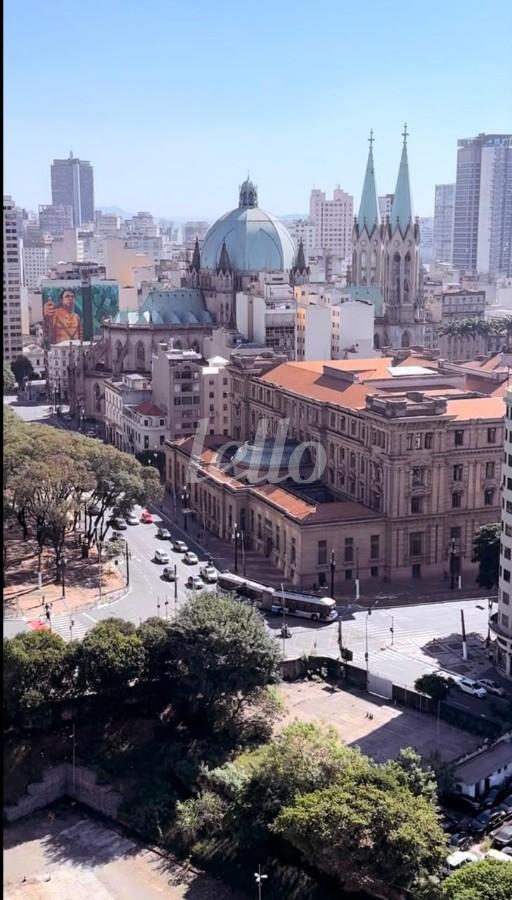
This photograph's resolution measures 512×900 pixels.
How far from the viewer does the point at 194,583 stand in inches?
2950

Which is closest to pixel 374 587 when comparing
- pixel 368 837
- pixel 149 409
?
pixel 368 837

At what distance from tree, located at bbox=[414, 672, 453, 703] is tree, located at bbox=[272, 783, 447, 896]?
1390 centimetres

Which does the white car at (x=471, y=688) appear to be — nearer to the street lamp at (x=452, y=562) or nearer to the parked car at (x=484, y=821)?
the parked car at (x=484, y=821)

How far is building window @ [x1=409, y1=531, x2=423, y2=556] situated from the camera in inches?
3039

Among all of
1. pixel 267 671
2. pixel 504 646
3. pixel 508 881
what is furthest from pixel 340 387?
pixel 508 881

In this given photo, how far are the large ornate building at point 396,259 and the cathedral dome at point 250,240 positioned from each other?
11.3 meters

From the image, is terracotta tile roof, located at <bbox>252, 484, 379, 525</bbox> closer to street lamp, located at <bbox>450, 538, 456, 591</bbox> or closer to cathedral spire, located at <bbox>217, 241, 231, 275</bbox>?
street lamp, located at <bbox>450, 538, 456, 591</bbox>

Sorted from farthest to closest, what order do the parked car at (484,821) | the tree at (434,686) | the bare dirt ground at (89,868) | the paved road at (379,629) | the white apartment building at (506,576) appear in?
the paved road at (379,629) < the white apartment building at (506,576) < the tree at (434,686) < the parked car at (484,821) < the bare dirt ground at (89,868)

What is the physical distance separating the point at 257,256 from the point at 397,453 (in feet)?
240

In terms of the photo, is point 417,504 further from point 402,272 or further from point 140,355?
point 140,355

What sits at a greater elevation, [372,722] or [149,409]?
[149,409]

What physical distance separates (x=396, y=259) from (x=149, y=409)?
153 ft

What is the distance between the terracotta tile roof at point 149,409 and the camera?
113 m

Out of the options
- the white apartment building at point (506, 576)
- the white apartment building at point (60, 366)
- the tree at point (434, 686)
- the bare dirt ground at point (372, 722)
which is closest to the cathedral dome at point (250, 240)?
the white apartment building at point (60, 366)
